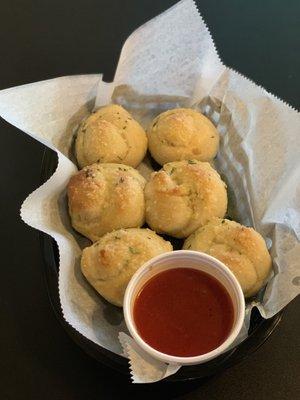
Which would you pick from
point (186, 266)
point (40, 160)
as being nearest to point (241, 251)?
point (186, 266)

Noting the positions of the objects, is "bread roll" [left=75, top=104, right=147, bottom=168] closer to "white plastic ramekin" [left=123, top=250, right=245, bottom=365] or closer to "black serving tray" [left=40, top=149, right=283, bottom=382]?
"black serving tray" [left=40, top=149, right=283, bottom=382]

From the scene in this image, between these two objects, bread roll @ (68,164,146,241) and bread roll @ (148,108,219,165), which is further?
bread roll @ (148,108,219,165)

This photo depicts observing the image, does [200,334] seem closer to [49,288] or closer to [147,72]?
[49,288]

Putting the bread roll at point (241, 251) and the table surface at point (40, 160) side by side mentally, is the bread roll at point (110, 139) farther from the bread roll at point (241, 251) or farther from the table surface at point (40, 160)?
the bread roll at point (241, 251)

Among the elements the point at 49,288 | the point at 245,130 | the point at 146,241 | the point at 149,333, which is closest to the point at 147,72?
the point at 245,130

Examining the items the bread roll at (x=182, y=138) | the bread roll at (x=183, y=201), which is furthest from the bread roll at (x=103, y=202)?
the bread roll at (x=182, y=138)

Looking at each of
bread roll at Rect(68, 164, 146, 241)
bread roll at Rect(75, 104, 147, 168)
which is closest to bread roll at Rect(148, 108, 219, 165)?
bread roll at Rect(75, 104, 147, 168)
